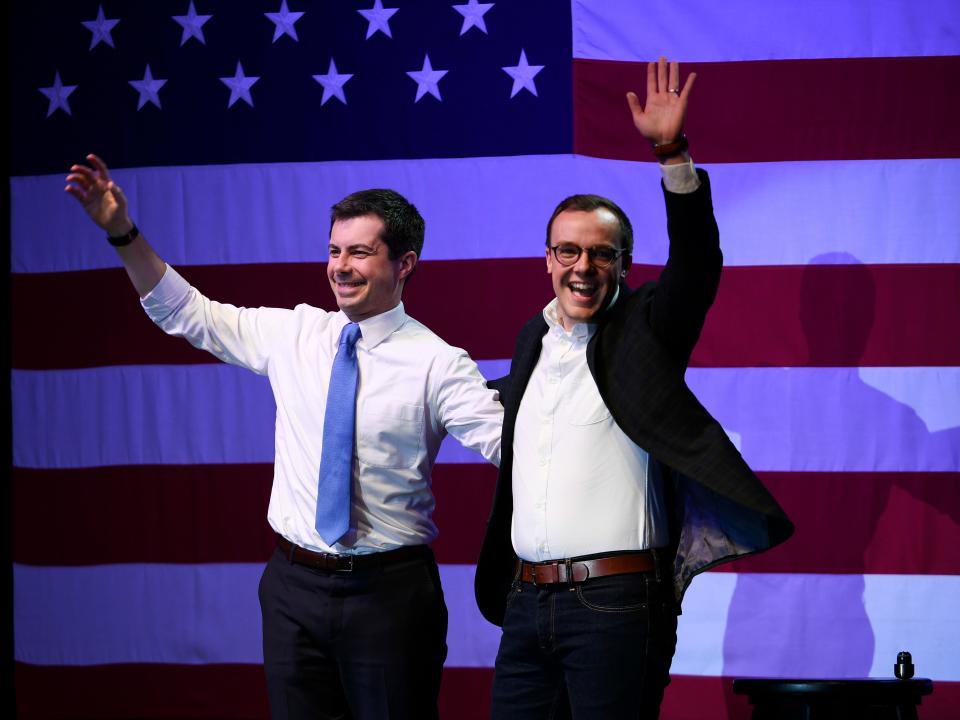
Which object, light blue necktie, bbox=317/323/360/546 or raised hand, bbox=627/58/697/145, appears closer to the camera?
raised hand, bbox=627/58/697/145

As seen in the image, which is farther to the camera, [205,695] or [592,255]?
[205,695]

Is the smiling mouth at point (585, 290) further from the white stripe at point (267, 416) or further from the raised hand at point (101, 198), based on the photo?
the white stripe at point (267, 416)

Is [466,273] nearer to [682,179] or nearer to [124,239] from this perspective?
[124,239]

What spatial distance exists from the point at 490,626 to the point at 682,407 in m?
1.54

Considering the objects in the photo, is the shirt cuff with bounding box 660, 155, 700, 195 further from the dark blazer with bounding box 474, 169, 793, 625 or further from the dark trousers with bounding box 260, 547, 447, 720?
the dark trousers with bounding box 260, 547, 447, 720

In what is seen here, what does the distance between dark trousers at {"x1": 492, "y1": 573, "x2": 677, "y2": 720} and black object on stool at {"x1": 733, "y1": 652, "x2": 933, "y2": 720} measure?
613mm

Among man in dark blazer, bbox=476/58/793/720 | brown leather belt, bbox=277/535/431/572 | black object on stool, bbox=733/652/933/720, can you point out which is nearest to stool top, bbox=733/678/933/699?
black object on stool, bbox=733/652/933/720

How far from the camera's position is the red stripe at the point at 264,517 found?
316 cm

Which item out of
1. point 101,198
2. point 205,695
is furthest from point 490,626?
point 101,198

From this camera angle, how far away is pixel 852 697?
2551 mm

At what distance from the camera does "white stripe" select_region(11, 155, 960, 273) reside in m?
3.18

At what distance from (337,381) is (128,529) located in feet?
4.92

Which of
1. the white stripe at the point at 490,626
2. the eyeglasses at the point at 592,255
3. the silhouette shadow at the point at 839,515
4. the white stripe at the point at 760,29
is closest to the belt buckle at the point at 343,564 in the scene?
the eyeglasses at the point at 592,255

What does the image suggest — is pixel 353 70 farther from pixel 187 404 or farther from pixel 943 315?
pixel 943 315
